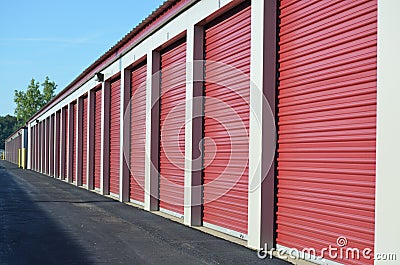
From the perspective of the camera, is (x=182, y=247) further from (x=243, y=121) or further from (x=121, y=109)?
(x=121, y=109)

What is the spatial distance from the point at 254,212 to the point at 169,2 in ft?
21.1

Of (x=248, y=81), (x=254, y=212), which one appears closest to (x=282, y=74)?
(x=248, y=81)

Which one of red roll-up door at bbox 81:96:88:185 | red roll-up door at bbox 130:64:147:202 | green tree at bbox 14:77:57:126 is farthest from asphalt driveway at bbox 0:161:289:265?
green tree at bbox 14:77:57:126

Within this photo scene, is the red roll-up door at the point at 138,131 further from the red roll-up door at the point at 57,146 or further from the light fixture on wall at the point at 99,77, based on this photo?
the red roll-up door at the point at 57,146

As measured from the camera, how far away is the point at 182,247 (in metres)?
9.59

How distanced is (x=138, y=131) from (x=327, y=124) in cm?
1046

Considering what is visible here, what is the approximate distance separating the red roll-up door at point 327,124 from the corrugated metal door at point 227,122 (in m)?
1.40

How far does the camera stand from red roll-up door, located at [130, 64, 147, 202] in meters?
17.4

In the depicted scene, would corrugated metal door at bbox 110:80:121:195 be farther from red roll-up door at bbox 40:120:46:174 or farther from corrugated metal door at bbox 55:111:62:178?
red roll-up door at bbox 40:120:46:174

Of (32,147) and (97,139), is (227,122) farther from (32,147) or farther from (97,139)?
(32,147)

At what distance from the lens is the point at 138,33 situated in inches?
693

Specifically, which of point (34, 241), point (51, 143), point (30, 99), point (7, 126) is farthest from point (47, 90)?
point (34, 241)

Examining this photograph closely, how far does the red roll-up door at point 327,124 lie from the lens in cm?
731

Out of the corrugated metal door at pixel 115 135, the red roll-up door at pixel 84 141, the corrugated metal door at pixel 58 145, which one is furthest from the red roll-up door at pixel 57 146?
the corrugated metal door at pixel 115 135
